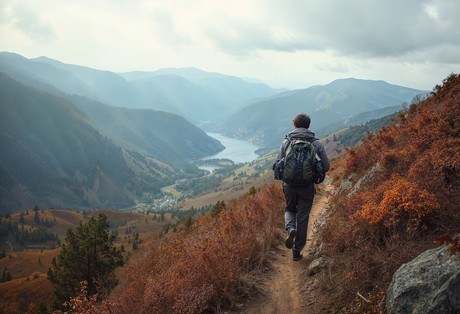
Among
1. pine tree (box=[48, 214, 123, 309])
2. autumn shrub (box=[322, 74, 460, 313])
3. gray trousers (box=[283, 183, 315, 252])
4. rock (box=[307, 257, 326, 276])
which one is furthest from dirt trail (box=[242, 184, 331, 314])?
pine tree (box=[48, 214, 123, 309])

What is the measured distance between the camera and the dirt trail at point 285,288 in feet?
21.2

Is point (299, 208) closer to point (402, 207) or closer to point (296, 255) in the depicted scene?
point (296, 255)

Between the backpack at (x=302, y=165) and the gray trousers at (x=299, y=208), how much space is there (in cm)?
28

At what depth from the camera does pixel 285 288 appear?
7281 mm

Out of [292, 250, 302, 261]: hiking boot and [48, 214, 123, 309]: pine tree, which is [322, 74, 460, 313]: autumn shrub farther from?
[48, 214, 123, 309]: pine tree

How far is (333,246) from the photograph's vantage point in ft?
24.5

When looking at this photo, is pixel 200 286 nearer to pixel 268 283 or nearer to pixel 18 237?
pixel 268 283

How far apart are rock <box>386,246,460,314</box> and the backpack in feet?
9.99

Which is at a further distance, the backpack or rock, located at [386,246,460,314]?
the backpack

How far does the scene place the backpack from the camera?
756 cm

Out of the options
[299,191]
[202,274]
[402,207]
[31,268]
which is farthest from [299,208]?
[31,268]

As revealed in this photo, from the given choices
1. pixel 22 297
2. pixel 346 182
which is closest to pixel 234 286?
pixel 346 182

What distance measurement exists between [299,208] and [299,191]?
17.9 inches

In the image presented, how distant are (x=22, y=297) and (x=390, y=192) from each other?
106m
